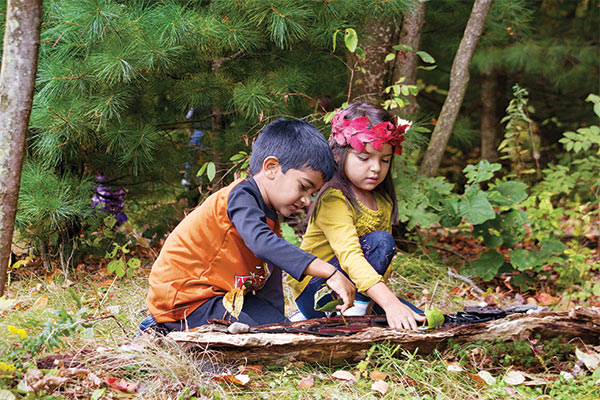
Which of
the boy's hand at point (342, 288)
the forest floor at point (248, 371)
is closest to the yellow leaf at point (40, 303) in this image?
the forest floor at point (248, 371)

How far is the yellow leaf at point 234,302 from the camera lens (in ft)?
7.04

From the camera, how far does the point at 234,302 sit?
216cm

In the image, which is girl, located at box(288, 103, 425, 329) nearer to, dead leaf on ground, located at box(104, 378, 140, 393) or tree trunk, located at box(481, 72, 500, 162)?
dead leaf on ground, located at box(104, 378, 140, 393)

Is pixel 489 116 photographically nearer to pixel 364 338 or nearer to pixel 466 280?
pixel 466 280

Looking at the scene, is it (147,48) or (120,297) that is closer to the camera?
(147,48)

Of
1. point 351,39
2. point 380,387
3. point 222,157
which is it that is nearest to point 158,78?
point 222,157

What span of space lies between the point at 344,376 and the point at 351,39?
70.4 inches

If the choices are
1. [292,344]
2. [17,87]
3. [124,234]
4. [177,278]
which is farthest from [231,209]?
[124,234]

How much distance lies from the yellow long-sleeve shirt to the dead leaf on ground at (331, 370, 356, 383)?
0.34m

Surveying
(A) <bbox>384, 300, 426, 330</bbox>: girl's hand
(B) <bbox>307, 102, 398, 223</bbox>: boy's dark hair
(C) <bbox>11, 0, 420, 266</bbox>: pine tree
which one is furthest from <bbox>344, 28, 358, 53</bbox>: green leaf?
(A) <bbox>384, 300, 426, 330</bbox>: girl's hand

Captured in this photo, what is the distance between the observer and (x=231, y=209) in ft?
7.08

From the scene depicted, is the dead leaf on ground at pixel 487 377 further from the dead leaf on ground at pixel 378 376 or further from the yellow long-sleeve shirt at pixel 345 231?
the yellow long-sleeve shirt at pixel 345 231

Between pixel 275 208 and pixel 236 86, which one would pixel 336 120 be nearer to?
pixel 275 208

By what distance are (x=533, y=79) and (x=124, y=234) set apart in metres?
5.92
